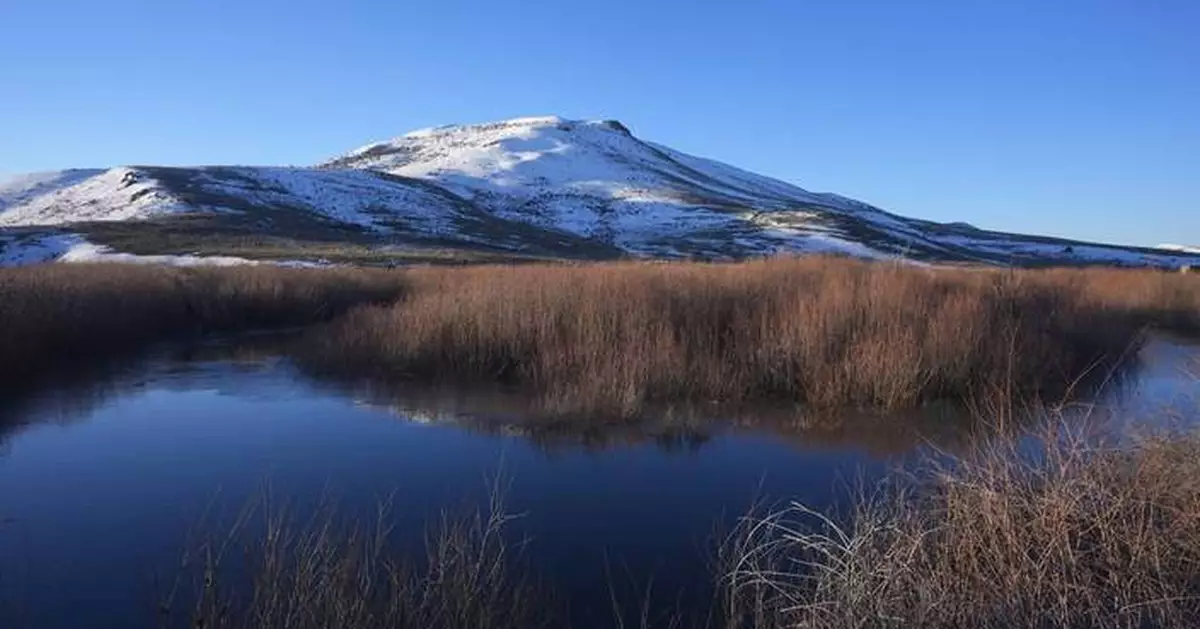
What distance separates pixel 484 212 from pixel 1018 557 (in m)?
76.6

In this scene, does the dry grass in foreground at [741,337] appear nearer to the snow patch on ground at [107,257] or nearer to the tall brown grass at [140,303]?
the tall brown grass at [140,303]

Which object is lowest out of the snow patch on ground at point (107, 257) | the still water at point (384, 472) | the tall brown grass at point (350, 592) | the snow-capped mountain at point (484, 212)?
the still water at point (384, 472)

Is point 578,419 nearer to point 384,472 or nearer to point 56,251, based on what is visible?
point 384,472

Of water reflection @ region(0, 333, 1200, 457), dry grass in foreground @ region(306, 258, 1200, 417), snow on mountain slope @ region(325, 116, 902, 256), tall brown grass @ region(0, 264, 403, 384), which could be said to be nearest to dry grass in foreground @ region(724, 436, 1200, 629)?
water reflection @ region(0, 333, 1200, 457)

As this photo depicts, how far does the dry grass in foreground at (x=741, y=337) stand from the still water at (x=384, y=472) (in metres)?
0.96

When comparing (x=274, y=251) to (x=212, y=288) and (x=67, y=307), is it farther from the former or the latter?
(x=67, y=307)

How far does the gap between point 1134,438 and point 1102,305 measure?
17.7 meters

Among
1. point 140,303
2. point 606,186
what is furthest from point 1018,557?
point 606,186

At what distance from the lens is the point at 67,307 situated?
17281mm

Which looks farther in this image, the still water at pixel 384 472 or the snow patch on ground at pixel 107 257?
the snow patch on ground at pixel 107 257

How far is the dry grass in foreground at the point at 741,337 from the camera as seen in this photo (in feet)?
41.7

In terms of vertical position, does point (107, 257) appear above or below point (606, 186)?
below

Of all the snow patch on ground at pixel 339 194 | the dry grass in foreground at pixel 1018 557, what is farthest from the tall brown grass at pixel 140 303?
the snow patch on ground at pixel 339 194

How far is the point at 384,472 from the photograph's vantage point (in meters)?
9.30
